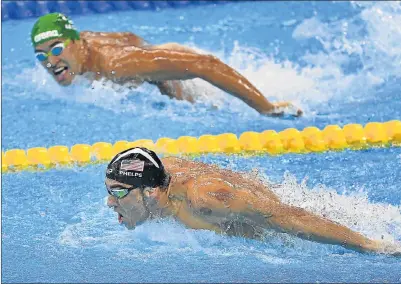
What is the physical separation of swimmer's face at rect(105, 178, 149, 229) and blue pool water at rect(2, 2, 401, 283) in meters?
0.15

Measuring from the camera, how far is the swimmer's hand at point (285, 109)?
4855 mm

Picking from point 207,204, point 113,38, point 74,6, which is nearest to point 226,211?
point 207,204

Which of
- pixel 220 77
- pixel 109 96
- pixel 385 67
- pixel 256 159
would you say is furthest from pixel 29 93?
pixel 385 67

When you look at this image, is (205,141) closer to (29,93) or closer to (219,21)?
(29,93)

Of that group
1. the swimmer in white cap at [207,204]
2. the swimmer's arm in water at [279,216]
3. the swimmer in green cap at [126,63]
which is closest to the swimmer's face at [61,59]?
the swimmer in green cap at [126,63]

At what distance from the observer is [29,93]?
5613mm

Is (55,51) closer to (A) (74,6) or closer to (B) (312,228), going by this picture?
(B) (312,228)

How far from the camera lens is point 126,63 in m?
4.74

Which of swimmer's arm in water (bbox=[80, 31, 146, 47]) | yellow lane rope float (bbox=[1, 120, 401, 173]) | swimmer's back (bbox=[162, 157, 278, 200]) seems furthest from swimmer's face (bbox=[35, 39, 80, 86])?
swimmer's back (bbox=[162, 157, 278, 200])

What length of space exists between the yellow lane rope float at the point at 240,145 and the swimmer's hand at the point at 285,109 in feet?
0.78

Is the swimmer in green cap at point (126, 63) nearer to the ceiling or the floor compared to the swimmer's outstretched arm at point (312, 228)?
nearer to the ceiling

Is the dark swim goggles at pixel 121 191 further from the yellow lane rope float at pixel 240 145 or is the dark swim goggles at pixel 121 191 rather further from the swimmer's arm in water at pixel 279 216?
the yellow lane rope float at pixel 240 145

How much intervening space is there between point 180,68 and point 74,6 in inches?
113

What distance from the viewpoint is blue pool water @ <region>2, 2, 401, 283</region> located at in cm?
336
